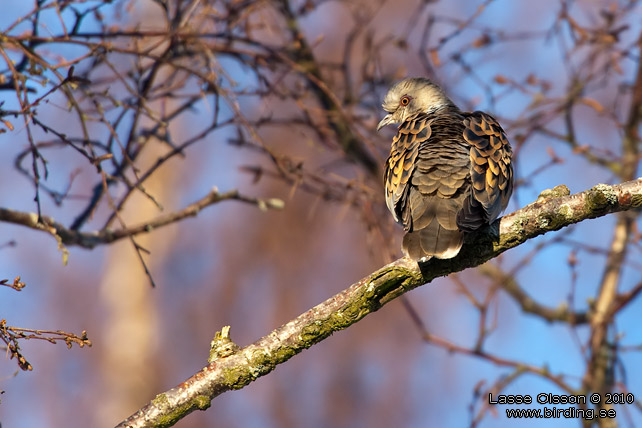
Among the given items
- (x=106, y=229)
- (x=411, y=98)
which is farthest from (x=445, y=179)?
(x=106, y=229)

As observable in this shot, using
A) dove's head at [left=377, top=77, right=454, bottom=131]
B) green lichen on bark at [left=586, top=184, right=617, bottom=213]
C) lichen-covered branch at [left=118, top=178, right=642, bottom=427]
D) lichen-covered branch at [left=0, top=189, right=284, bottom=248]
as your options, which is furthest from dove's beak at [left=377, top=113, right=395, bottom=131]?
green lichen on bark at [left=586, top=184, right=617, bottom=213]

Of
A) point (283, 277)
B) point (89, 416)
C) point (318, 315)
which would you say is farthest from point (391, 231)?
point (89, 416)

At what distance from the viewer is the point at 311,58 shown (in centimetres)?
477

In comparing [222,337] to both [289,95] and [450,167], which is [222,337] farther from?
[289,95]

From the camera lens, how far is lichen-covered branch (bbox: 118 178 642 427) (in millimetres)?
2588

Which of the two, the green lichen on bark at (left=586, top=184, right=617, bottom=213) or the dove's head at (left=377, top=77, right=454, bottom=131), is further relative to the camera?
the dove's head at (left=377, top=77, right=454, bottom=131)

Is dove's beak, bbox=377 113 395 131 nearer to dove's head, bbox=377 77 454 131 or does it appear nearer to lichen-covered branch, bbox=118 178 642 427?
dove's head, bbox=377 77 454 131

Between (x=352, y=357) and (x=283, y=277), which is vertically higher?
(x=283, y=277)

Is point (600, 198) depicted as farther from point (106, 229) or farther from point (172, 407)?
point (106, 229)

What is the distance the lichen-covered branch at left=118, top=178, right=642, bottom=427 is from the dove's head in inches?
71.7

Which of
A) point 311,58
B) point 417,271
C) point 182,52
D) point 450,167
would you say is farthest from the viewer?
point 311,58

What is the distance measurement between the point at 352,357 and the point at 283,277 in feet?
5.34

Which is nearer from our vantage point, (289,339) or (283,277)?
(289,339)

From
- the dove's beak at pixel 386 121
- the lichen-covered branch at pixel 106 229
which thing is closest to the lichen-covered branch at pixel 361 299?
the lichen-covered branch at pixel 106 229
